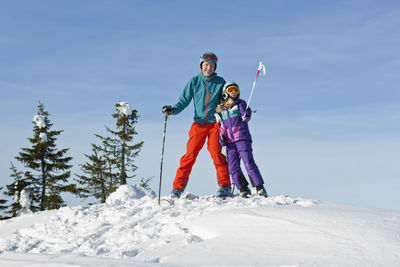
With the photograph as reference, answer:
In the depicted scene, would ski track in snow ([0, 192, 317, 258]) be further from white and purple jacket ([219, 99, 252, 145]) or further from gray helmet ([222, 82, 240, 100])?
gray helmet ([222, 82, 240, 100])

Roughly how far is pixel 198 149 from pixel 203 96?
113 cm

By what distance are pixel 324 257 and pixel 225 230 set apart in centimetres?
146

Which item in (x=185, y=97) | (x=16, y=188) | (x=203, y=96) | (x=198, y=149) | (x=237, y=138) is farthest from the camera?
(x=16, y=188)

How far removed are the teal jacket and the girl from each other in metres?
0.16

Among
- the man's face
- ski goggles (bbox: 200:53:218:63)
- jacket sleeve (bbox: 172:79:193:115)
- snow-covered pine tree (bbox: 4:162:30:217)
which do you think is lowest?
snow-covered pine tree (bbox: 4:162:30:217)

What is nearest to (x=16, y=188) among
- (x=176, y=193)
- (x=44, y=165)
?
(x=44, y=165)

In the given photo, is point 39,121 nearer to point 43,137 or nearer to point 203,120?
point 43,137

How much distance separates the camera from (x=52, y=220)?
24.6ft

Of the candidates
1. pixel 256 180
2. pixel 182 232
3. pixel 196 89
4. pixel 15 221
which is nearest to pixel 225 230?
pixel 182 232

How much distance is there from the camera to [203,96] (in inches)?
322

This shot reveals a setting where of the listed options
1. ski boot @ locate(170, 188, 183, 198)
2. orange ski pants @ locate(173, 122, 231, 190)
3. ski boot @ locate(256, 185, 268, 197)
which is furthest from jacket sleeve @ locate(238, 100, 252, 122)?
ski boot @ locate(170, 188, 183, 198)

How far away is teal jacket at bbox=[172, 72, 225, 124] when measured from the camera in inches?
321

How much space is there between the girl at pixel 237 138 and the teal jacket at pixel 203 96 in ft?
0.53

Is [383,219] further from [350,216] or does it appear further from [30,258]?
[30,258]
